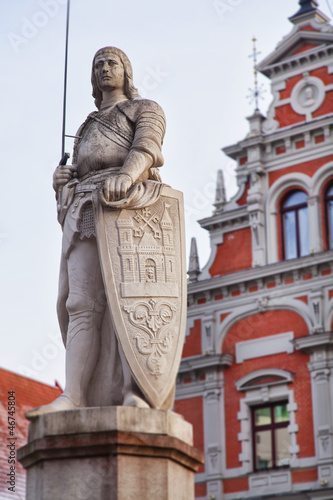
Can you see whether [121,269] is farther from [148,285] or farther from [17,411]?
[17,411]

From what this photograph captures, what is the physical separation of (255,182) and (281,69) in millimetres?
2884

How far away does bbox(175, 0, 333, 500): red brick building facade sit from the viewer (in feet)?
71.0

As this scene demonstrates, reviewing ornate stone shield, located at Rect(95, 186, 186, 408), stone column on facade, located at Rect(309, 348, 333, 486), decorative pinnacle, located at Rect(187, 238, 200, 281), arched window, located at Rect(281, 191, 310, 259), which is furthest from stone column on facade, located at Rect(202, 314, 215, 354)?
ornate stone shield, located at Rect(95, 186, 186, 408)

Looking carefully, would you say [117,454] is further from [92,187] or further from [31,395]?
[31,395]

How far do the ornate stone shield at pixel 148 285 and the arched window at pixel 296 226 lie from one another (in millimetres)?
16471

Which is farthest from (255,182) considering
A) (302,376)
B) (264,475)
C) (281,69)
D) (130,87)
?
(130,87)

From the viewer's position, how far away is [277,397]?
2208 cm

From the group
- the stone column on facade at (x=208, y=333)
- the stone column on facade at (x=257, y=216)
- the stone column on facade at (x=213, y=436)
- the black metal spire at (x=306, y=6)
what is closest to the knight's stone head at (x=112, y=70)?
the stone column on facade at (x=257, y=216)

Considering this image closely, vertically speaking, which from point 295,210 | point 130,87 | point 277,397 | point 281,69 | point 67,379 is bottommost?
point 67,379

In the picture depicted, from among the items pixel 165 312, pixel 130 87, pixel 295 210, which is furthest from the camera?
pixel 295 210

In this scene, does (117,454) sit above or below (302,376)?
below

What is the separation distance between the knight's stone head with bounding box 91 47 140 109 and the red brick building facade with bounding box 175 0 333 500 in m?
15.2

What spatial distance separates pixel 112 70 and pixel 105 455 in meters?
2.67

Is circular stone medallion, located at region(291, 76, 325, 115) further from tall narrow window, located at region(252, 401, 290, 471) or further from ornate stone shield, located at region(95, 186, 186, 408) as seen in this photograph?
ornate stone shield, located at region(95, 186, 186, 408)
